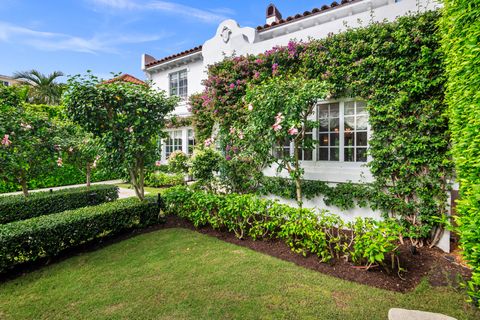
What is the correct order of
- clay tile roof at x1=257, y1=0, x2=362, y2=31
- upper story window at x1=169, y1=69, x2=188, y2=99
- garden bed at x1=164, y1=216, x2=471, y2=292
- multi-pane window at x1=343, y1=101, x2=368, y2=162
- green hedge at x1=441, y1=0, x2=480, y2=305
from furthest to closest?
upper story window at x1=169, y1=69, x2=188, y2=99
clay tile roof at x1=257, y1=0, x2=362, y2=31
multi-pane window at x1=343, y1=101, x2=368, y2=162
garden bed at x1=164, y1=216, x2=471, y2=292
green hedge at x1=441, y1=0, x2=480, y2=305

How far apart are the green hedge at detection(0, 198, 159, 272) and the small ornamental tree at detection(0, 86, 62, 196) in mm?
2347

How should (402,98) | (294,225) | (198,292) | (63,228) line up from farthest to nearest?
1. (402,98)
2. (63,228)
3. (294,225)
4. (198,292)

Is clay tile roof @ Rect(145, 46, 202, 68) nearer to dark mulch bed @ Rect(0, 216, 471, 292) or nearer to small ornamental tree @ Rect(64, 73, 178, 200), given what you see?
small ornamental tree @ Rect(64, 73, 178, 200)

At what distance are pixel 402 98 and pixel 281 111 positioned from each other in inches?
110

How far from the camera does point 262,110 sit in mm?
6559

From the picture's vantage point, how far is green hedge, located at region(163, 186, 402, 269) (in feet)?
13.6

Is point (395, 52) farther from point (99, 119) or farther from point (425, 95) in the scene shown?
point (99, 119)

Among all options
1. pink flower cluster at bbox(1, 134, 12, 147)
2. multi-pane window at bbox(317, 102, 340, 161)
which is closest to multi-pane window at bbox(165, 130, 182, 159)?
pink flower cluster at bbox(1, 134, 12, 147)

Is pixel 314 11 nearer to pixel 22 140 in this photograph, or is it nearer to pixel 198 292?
pixel 198 292

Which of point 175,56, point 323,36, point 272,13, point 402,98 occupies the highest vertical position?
point 272,13

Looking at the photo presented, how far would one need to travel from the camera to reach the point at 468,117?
10.5ft

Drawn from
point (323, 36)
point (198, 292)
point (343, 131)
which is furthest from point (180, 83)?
point (198, 292)

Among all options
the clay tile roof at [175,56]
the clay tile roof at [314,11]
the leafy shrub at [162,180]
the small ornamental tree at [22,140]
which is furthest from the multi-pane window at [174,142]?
the clay tile roof at [314,11]

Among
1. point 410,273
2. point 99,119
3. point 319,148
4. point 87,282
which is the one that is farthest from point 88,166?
point 410,273
